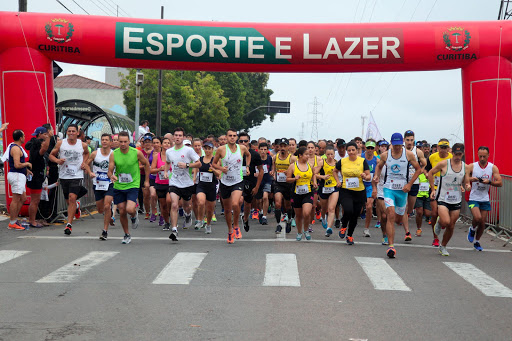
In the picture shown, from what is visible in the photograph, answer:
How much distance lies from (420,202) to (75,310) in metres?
11.2

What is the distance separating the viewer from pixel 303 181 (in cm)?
1396

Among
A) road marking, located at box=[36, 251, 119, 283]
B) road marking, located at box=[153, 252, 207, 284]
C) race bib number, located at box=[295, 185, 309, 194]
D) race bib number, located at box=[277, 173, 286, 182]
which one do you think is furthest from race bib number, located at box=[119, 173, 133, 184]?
race bib number, located at box=[277, 173, 286, 182]

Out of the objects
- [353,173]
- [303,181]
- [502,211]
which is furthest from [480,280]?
[502,211]

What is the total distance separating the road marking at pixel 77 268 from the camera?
8953 millimetres

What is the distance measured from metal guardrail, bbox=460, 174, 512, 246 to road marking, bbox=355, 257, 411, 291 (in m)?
4.89

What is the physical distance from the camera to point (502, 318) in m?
7.24

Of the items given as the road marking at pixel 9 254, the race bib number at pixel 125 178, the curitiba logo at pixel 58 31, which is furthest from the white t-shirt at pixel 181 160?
the curitiba logo at pixel 58 31

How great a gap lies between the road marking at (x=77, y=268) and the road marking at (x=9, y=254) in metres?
0.98

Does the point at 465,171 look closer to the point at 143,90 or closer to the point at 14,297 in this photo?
the point at 14,297

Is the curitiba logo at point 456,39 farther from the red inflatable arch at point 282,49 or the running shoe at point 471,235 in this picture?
the running shoe at point 471,235

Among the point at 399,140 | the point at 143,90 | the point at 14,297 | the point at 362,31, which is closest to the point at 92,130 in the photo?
the point at 143,90

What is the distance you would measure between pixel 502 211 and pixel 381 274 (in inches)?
280

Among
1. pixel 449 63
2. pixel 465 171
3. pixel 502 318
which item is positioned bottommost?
pixel 502 318

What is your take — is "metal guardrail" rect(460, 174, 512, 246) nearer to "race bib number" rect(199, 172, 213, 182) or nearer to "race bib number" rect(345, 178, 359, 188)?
"race bib number" rect(345, 178, 359, 188)
